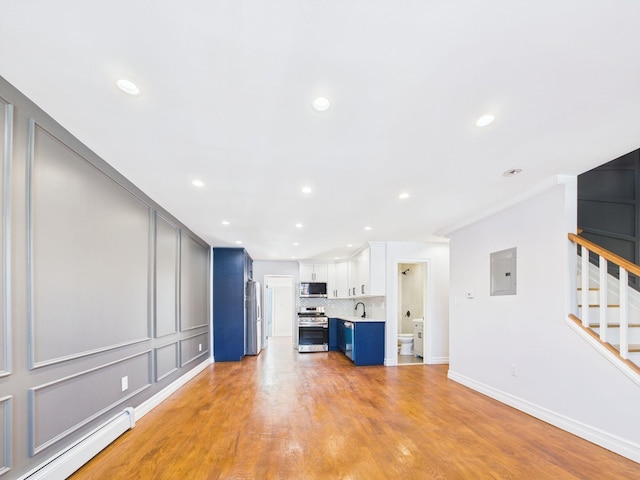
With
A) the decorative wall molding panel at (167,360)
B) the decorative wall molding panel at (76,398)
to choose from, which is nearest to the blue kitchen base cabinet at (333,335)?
the decorative wall molding panel at (167,360)

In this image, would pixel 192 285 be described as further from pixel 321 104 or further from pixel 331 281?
pixel 321 104

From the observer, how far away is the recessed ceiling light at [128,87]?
5.61ft

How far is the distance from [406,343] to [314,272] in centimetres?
304

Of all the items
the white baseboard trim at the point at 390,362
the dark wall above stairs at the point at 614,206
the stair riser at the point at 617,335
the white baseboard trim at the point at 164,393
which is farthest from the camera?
the white baseboard trim at the point at 390,362

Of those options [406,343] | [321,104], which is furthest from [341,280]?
[321,104]

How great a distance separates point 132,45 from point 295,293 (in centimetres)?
801

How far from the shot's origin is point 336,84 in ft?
5.73

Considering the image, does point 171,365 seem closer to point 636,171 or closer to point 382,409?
point 382,409

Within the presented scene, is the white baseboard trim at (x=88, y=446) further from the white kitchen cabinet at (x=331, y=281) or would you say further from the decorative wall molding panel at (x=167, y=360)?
the white kitchen cabinet at (x=331, y=281)

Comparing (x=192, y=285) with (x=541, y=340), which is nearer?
(x=541, y=340)

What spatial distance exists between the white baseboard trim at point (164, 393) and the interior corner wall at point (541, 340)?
4.01m

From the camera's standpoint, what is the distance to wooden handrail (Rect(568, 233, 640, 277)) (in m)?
2.61

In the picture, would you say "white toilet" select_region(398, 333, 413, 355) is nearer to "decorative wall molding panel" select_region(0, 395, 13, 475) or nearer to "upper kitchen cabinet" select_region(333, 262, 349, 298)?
"upper kitchen cabinet" select_region(333, 262, 349, 298)

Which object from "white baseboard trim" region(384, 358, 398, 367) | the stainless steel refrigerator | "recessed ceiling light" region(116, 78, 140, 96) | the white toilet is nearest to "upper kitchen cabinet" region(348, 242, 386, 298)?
"white baseboard trim" region(384, 358, 398, 367)
